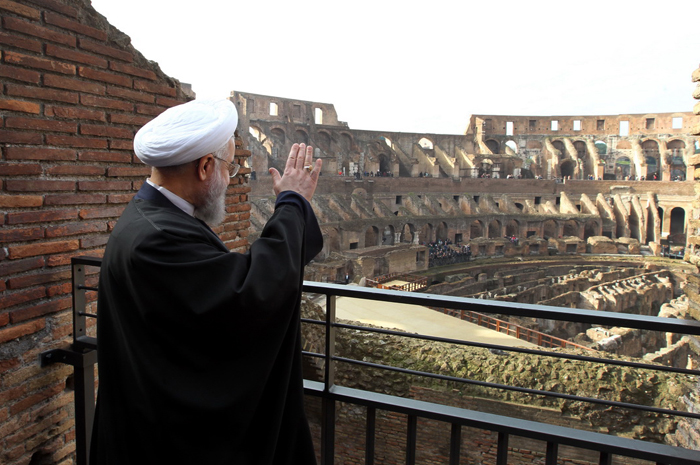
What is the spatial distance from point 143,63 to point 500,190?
1439 inches

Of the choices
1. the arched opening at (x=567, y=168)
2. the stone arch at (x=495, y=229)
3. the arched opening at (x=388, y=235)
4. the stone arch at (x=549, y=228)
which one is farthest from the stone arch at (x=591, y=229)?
the arched opening at (x=388, y=235)

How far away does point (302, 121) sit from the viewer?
38375mm

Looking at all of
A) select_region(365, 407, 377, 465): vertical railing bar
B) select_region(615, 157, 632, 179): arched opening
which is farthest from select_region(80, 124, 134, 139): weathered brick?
select_region(615, 157, 632, 179): arched opening

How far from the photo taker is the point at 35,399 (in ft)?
9.37

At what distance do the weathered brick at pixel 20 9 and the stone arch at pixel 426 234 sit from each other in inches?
1099

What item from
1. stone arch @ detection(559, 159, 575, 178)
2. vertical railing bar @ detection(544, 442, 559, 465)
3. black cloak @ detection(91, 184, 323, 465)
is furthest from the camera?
stone arch @ detection(559, 159, 575, 178)

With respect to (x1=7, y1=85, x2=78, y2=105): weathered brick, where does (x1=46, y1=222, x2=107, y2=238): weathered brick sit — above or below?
below

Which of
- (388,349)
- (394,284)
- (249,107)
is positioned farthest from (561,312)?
(249,107)

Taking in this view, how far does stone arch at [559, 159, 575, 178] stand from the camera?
139 feet

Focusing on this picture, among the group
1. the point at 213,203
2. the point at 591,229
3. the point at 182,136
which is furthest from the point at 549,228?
the point at 182,136

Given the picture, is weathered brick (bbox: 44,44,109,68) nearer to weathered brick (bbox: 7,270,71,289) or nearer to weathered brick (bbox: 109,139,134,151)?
weathered brick (bbox: 109,139,134,151)

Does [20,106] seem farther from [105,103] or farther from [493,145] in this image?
[493,145]

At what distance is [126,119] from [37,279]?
1.25 metres

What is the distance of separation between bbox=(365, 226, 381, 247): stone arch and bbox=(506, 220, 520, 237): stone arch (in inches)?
405
